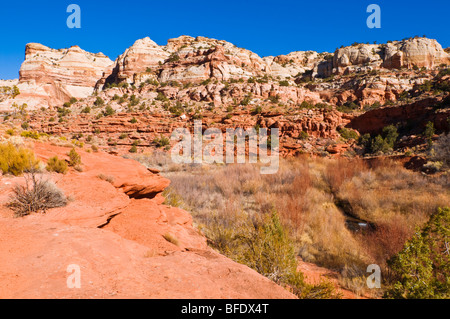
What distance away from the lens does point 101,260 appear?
2.13m

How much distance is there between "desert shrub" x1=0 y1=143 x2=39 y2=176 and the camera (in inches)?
150

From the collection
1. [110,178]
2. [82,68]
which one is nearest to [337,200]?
[110,178]

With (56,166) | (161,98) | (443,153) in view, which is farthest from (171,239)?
(161,98)

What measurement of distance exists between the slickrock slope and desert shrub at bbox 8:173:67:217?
0.12 metres

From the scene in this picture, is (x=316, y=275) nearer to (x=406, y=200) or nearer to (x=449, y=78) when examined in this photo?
(x=406, y=200)

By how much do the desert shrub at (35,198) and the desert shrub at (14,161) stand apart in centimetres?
86

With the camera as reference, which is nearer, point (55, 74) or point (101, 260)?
point (101, 260)

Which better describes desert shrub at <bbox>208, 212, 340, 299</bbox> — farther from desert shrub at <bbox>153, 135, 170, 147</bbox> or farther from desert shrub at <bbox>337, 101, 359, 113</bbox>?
desert shrub at <bbox>337, 101, 359, 113</bbox>

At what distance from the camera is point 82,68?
46.7 metres

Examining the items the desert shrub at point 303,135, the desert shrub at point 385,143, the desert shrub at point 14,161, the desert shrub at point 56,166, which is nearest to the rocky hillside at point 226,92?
the desert shrub at point 303,135

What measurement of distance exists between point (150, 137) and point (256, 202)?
804 inches

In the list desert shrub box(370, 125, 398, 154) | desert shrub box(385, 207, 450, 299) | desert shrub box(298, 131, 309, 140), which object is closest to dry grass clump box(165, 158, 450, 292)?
desert shrub box(385, 207, 450, 299)

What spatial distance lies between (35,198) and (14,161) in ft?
5.00

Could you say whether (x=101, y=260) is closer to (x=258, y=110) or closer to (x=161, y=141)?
(x=161, y=141)
